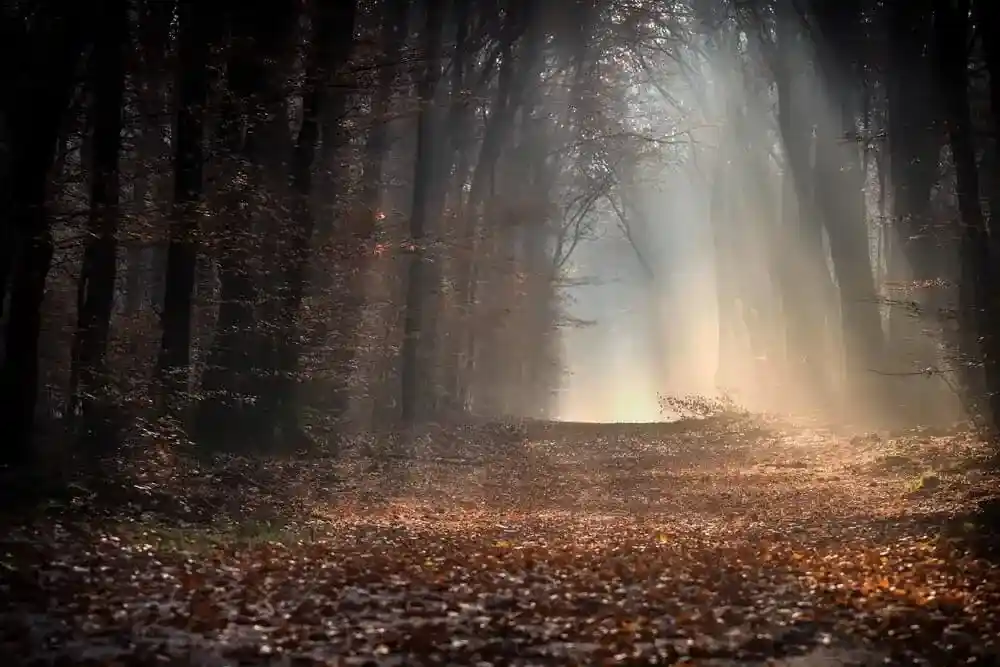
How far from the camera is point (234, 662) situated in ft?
20.2

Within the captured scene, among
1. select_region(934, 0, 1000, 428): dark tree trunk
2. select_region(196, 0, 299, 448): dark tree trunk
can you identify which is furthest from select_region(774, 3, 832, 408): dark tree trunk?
select_region(196, 0, 299, 448): dark tree trunk

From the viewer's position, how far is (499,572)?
9281 mm

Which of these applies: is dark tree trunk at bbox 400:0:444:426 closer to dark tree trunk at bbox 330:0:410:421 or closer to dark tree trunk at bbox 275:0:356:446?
dark tree trunk at bbox 330:0:410:421

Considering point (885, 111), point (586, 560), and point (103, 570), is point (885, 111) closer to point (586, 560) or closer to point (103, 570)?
point (586, 560)

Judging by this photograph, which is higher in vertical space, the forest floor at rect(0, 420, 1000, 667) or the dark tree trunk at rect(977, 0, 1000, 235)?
the dark tree trunk at rect(977, 0, 1000, 235)

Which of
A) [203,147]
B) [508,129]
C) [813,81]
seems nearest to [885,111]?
[813,81]

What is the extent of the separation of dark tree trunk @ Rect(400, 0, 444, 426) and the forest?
0.11 m

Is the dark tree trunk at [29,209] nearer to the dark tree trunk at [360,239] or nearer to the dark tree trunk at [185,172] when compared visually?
the dark tree trunk at [185,172]

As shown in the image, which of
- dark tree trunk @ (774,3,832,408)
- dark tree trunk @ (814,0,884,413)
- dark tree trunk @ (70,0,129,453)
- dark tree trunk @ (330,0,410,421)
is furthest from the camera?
dark tree trunk @ (774,3,832,408)

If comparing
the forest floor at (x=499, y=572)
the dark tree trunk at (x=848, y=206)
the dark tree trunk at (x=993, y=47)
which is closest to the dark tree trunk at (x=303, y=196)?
the forest floor at (x=499, y=572)

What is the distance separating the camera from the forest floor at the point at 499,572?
21.8 feet

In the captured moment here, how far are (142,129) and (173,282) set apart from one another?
2720mm

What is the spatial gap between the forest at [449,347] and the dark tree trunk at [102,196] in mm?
58

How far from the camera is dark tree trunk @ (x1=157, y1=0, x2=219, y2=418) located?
47.4 ft
